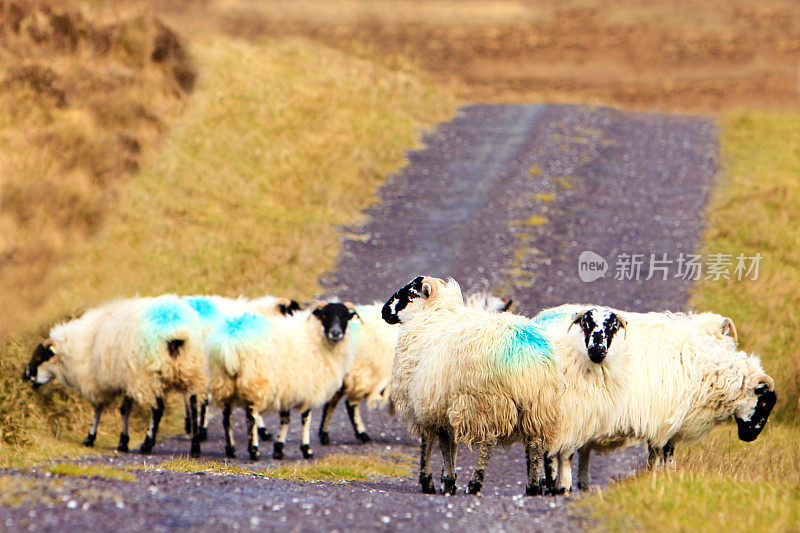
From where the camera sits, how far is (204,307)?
16.2 metres

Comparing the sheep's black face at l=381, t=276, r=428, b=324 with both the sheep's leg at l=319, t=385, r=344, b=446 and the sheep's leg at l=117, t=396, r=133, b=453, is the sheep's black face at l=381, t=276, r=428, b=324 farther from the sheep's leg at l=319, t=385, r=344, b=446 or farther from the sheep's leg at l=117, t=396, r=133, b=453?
the sheep's leg at l=117, t=396, r=133, b=453

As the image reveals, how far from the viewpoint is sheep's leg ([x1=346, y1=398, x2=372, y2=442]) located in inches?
662

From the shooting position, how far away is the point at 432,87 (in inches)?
1700

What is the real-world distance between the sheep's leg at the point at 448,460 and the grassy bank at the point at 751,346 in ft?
7.34

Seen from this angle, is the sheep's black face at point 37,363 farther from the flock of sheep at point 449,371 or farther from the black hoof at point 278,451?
the black hoof at point 278,451

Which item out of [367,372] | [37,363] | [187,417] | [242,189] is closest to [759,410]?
[367,372]

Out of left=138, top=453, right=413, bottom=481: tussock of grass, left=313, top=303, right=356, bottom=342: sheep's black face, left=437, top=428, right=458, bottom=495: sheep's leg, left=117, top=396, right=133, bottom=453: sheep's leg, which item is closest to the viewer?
left=437, top=428, right=458, bottom=495: sheep's leg

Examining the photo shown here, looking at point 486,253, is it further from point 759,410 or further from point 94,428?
point 759,410

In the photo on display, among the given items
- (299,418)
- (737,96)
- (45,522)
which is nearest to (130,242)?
(299,418)

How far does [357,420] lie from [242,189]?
13.9 m

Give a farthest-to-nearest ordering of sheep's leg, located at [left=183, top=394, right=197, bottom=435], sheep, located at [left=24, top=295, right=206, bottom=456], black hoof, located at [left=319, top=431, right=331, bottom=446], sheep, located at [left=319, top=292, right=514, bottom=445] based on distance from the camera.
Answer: sheep, located at [left=319, top=292, right=514, bottom=445] → sheep's leg, located at [left=183, top=394, right=197, bottom=435] → black hoof, located at [left=319, top=431, right=331, bottom=446] → sheep, located at [left=24, top=295, right=206, bottom=456]

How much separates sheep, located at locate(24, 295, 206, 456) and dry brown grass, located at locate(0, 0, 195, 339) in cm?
149

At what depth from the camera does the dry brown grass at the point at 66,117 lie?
74.1ft

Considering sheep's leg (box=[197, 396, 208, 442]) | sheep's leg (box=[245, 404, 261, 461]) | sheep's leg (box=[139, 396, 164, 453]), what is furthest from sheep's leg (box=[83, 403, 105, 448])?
sheep's leg (box=[245, 404, 261, 461])
